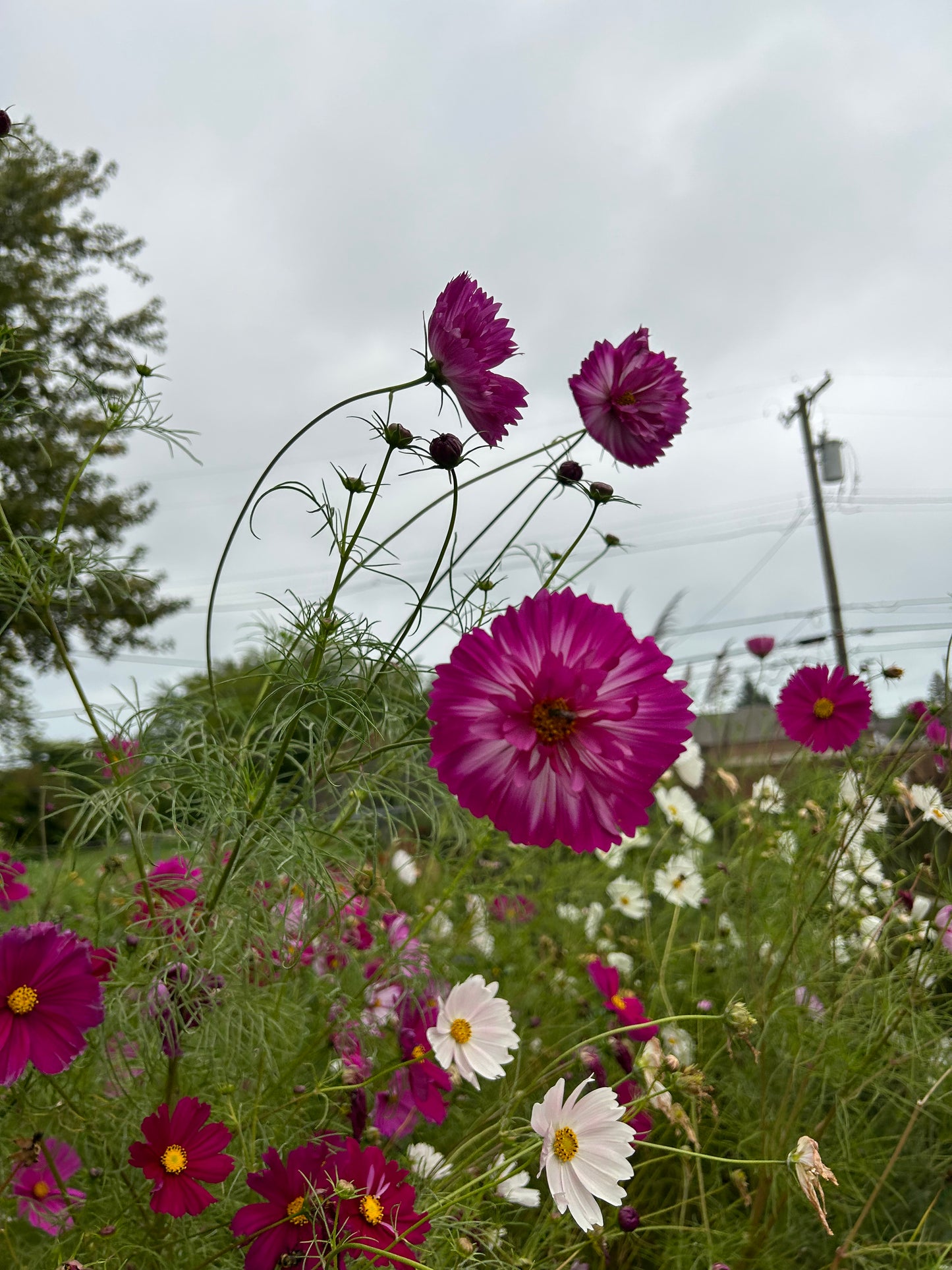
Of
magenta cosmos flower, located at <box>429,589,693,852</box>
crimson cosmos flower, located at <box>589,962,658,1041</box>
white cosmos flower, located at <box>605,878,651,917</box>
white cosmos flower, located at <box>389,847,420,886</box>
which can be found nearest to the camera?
magenta cosmos flower, located at <box>429,589,693,852</box>

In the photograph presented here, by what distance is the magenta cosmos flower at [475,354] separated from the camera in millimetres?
636

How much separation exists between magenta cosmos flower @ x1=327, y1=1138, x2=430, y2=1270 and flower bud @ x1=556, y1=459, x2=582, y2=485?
0.56m

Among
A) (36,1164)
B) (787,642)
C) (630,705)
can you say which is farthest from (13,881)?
(787,642)

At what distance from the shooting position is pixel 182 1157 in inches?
25.9

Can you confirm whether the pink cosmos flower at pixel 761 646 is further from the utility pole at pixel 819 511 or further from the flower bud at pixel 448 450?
the utility pole at pixel 819 511

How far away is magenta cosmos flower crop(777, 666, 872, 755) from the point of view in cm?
101

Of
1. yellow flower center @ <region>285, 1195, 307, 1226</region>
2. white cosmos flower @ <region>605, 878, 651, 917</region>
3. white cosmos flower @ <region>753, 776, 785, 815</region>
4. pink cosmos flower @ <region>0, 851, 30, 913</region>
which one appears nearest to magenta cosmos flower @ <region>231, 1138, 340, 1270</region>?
yellow flower center @ <region>285, 1195, 307, 1226</region>

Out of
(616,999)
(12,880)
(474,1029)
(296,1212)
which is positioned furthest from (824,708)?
(12,880)

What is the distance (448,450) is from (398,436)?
0.04 meters

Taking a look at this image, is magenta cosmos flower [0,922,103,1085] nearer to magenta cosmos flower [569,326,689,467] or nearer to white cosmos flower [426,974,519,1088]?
white cosmos flower [426,974,519,1088]

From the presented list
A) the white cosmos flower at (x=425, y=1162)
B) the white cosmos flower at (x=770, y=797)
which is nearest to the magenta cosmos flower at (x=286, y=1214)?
the white cosmos flower at (x=425, y=1162)

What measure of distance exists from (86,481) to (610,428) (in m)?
8.93

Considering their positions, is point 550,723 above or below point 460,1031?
above

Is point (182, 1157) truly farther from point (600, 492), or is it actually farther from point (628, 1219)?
point (600, 492)
